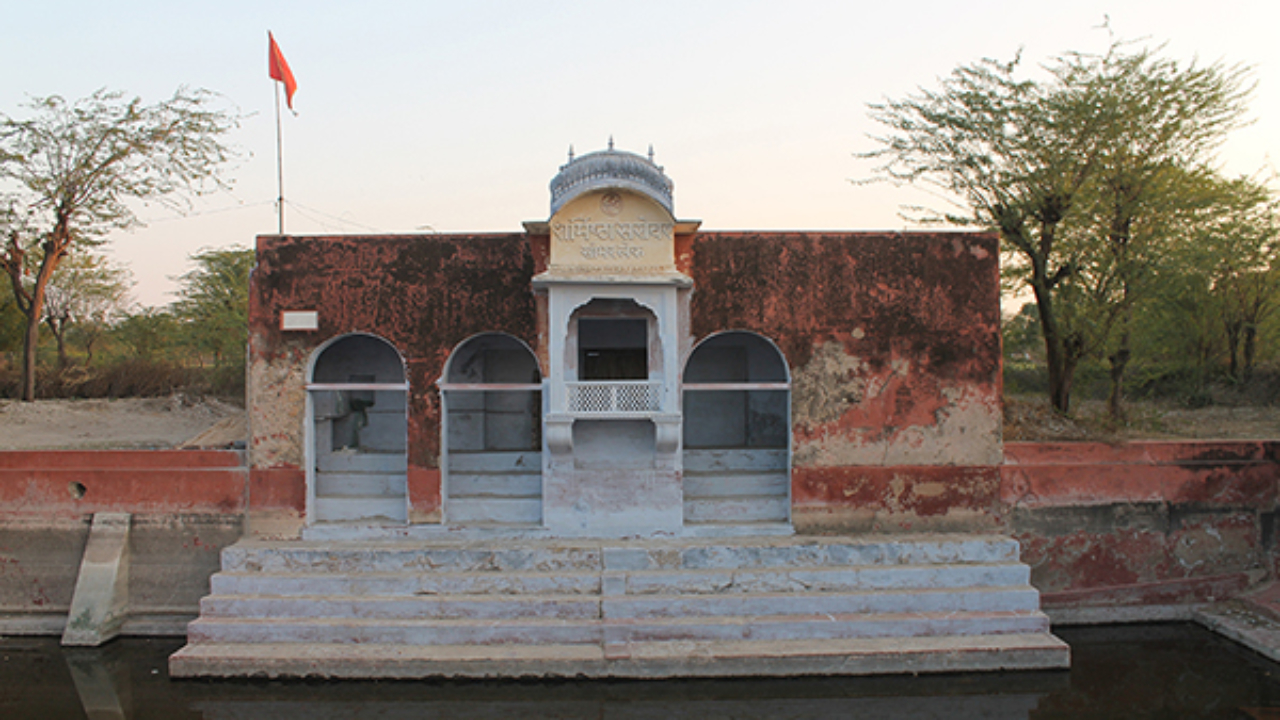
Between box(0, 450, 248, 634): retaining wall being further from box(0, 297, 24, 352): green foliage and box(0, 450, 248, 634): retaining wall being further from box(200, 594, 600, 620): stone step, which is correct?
box(0, 297, 24, 352): green foliage

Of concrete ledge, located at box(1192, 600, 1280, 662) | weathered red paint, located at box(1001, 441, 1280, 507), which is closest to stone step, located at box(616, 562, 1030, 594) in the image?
weathered red paint, located at box(1001, 441, 1280, 507)

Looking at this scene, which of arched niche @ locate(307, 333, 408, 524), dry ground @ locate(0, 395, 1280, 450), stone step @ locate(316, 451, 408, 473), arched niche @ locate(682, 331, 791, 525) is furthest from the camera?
arched niche @ locate(682, 331, 791, 525)

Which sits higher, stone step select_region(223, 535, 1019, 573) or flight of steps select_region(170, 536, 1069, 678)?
stone step select_region(223, 535, 1019, 573)

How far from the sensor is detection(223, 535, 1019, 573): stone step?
827 cm

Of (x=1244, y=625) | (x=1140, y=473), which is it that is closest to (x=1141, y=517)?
(x=1140, y=473)

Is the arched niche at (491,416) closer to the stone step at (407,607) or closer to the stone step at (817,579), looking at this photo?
the stone step at (407,607)

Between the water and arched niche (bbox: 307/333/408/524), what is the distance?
2.25 metres

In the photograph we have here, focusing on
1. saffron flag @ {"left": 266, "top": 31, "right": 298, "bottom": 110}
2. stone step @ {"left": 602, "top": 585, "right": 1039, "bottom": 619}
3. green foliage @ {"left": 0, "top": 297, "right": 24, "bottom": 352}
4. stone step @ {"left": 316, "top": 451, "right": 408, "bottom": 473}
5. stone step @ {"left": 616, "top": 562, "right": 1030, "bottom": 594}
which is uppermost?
saffron flag @ {"left": 266, "top": 31, "right": 298, "bottom": 110}

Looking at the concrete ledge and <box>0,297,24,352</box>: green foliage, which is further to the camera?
<box>0,297,24,352</box>: green foliage

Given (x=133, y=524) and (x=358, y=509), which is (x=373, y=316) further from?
(x=133, y=524)

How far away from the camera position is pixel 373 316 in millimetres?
8883

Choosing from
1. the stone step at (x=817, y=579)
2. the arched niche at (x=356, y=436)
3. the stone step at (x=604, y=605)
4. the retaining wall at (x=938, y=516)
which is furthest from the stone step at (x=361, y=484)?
the stone step at (x=817, y=579)

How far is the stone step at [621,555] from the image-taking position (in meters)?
8.27

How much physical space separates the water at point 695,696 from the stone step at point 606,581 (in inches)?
39.4
